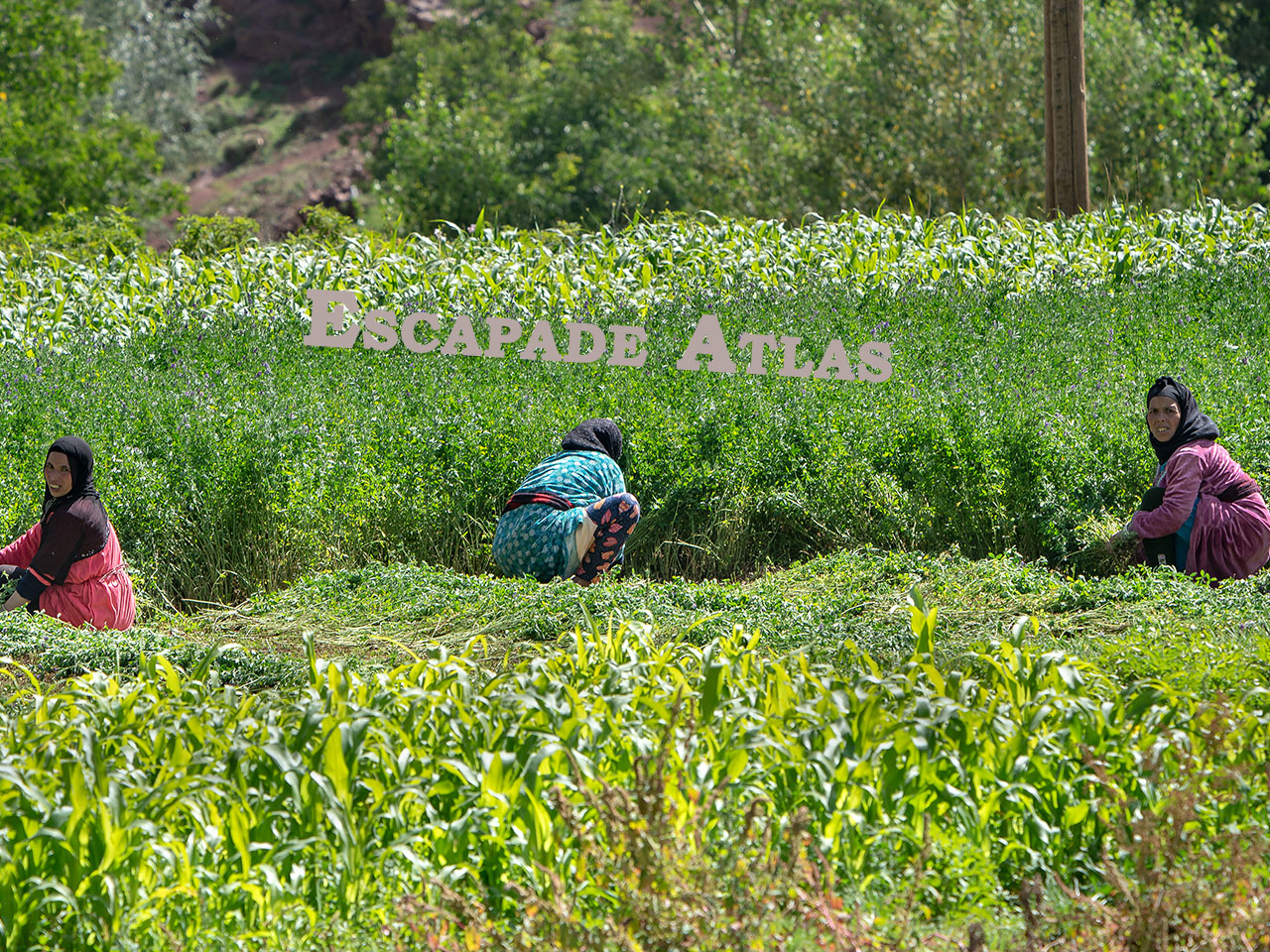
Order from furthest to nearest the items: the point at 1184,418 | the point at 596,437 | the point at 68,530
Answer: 1. the point at 596,437
2. the point at 1184,418
3. the point at 68,530

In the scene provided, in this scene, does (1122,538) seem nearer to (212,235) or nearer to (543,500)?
(543,500)

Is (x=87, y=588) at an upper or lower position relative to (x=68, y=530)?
lower

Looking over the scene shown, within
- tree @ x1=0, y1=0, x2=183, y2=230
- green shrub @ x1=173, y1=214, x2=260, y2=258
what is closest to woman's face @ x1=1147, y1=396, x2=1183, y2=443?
green shrub @ x1=173, y1=214, x2=260, y2=258

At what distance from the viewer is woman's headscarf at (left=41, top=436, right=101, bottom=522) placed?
5.04m

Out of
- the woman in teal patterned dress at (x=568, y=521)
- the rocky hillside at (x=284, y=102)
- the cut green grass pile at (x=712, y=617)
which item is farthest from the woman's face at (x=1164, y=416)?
the rocky hillside at (x=284, y=102)

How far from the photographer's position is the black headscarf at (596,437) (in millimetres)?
5820

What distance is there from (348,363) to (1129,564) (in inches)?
173

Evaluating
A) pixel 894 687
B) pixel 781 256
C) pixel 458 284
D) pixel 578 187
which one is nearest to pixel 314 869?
pixel 894 687

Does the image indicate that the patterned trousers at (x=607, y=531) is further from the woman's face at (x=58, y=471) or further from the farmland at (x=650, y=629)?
the woman's face at (x=58, y=471)

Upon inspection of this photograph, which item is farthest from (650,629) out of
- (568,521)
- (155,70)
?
(155,70)

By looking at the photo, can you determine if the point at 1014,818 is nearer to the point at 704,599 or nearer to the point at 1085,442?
the point at 704,599

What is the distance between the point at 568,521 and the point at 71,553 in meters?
1.98

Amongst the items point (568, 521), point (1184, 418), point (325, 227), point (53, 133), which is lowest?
point (568, 521)

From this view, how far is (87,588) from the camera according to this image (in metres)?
5.16
